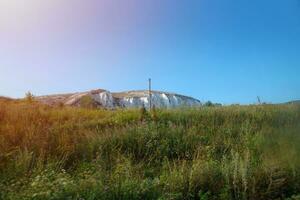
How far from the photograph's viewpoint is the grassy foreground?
6816 millimetres

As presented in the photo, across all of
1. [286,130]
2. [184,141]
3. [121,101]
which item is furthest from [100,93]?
[286,130]

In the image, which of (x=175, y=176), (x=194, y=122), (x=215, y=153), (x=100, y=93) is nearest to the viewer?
(x=175, y=176)

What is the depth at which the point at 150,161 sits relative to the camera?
10.2 metres

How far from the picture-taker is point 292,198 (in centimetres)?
689

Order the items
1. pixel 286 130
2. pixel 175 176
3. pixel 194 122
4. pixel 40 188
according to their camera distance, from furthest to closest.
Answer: pixel 194 122
pixel 286 130
pixel 175 176
pixel 40 188

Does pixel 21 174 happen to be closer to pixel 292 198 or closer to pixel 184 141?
pixel 292 198

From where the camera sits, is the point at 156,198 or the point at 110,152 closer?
the point at 156,198

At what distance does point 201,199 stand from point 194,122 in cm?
841

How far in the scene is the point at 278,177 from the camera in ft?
25.1

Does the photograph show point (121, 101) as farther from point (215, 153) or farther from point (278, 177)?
point (278, 177)

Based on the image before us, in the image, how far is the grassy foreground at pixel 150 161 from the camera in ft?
22.4

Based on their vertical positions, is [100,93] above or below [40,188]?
above

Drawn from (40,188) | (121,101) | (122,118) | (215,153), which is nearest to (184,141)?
(215,153)

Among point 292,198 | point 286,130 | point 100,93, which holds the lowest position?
point 292,198
